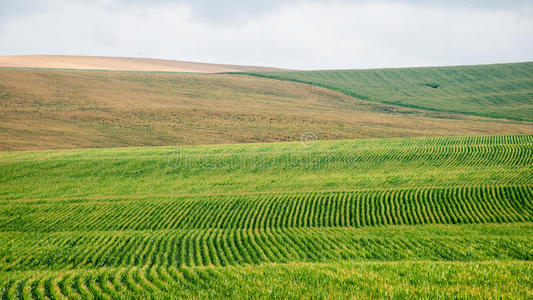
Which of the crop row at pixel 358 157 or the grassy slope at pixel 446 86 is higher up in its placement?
the grassy slope at pixel 446 86

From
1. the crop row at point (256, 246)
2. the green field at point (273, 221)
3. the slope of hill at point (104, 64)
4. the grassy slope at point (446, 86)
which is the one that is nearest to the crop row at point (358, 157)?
the green field at point (273, 221)

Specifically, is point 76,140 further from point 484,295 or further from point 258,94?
point 484,295

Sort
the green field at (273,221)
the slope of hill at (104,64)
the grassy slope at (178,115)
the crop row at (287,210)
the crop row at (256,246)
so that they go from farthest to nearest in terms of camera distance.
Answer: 1. the slope of hill at (104,64)
2. the grassy slope at (178,115)
3. the crop row at (287,210)
4. the crop row at (256,246)
5. the green field at (273,221)

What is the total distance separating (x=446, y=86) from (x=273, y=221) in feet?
262

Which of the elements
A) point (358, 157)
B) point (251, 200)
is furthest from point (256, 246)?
point (358, 157)

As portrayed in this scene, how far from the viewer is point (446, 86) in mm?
90375

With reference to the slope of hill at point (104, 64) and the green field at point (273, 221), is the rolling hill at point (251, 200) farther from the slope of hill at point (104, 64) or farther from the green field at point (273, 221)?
the slope of hill at point (104, 64)

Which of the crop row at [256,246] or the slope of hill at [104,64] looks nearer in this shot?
the crop row at [256,246]

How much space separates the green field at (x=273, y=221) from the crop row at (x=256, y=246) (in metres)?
0.08

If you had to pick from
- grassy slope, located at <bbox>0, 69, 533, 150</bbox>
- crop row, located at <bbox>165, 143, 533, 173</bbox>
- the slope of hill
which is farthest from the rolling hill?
the slope of hill

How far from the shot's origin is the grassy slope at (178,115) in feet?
157

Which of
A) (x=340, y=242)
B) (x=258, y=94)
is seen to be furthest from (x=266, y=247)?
(x=258, y=94)

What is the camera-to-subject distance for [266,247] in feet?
55.2

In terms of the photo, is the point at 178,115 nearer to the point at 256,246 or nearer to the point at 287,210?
the point at 287,210
